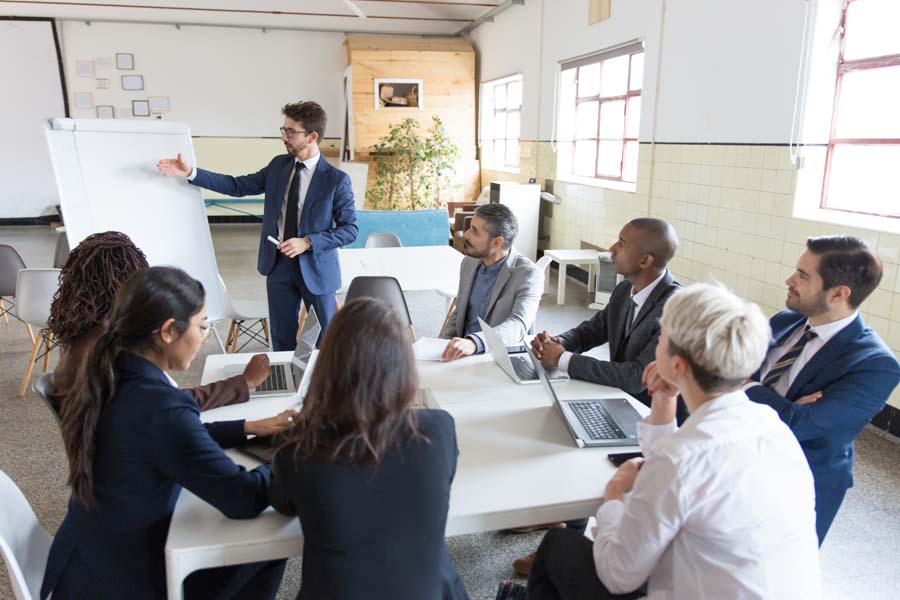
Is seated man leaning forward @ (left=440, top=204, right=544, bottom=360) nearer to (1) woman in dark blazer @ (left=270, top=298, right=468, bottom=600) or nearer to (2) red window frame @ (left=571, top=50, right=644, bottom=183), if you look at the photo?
(1) woman in dark blazer @ (left=270, top=298, right=468, bottom=600)

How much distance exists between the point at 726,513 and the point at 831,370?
90cm

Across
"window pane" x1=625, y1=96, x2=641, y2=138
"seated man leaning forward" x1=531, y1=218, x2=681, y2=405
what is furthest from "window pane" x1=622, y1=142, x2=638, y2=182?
"seated man leaning forward" x1=531, y1=218, x2=681, y2=405

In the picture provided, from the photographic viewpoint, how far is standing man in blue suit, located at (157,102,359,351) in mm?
3389

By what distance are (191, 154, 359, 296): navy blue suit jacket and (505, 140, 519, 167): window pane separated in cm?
594

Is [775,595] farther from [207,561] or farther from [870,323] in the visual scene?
[870,323]

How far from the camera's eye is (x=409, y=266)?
14.3 ft

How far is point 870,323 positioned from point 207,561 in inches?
142

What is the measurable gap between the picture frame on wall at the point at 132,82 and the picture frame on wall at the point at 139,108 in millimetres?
233

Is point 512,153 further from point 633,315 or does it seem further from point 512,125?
point 633,315

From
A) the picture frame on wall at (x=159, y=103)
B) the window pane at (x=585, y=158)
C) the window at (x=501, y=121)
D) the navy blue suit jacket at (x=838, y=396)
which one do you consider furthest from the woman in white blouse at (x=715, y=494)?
the picture frame on wall at (x=159, y=103)

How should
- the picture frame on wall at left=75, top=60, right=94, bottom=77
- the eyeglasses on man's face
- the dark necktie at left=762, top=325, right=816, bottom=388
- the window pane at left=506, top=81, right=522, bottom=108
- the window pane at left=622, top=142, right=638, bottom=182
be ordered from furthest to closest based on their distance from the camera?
the picture frame on wall at left=75, top=60, right=94, bottom=77 → the window pane at left=506, top=81, right=522, bottom=108 → the window pane at left=622, top=142, right=638, bottom=182 → the eyeglasses on man's face → the dark necktie at left=762, top=325, right=816, bottom=388

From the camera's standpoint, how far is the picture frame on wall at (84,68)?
1071cm

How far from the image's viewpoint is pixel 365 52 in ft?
32.9

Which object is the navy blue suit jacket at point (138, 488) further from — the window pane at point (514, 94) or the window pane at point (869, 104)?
the window pane at point (514, 94)
